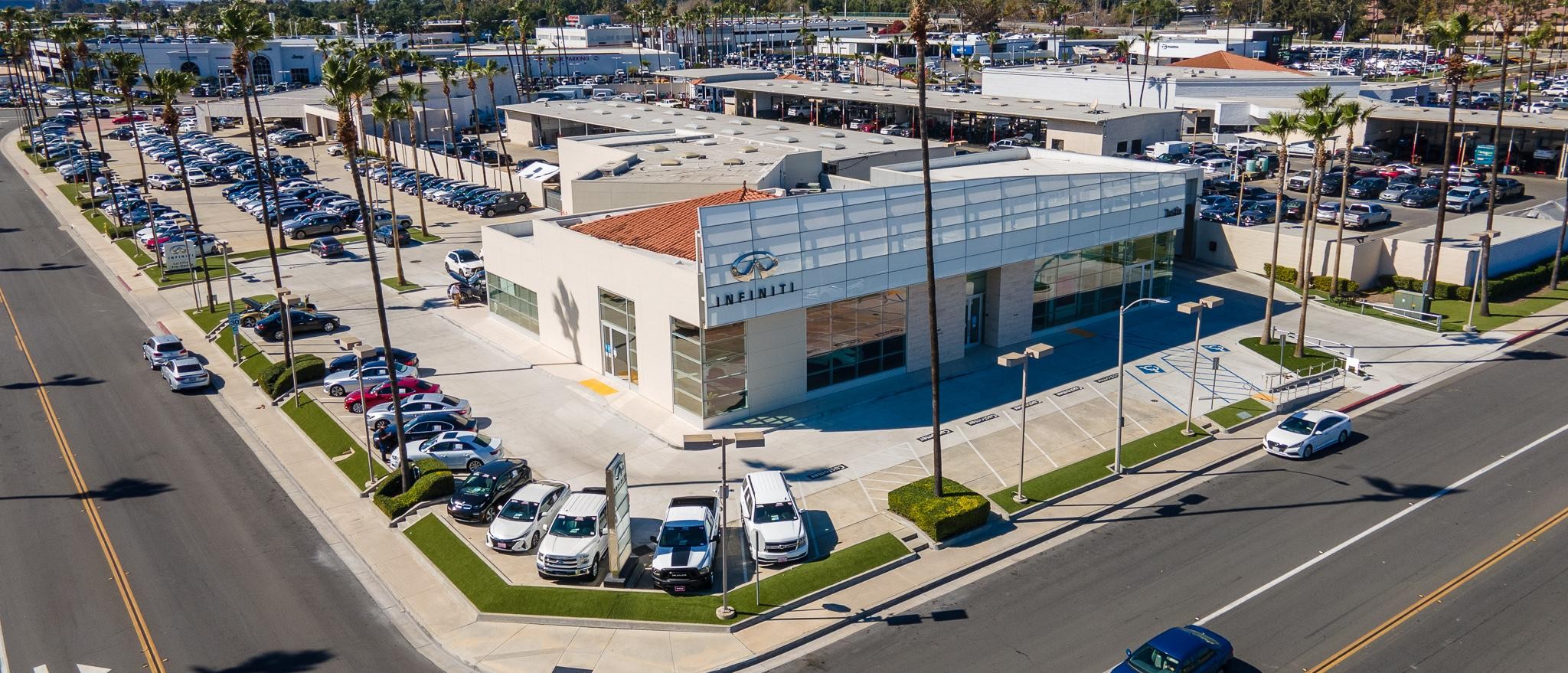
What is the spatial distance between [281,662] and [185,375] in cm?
2533

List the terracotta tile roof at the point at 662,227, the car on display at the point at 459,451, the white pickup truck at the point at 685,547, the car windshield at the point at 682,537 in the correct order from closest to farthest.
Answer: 1. the white pickup truck at the point at 685,547
2. the car windshield at the point at 682,537
3. the car on display at the point at 459,451
4. the terracotta tile roof at the point at 662,227

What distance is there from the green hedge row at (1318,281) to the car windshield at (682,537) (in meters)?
39.0

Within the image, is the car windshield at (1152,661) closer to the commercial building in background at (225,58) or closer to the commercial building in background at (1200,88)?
the commercial building in background at (1200,88)

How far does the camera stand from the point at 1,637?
29031mm

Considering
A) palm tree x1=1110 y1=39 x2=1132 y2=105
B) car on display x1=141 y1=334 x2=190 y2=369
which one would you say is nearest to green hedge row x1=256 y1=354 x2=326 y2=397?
car on display x1=141 y1=334 x2=190 y2=369

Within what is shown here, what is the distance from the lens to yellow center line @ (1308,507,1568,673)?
27625 millimetres

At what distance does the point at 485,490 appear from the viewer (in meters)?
36.0

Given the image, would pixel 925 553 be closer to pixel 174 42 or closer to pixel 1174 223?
pixel 1174 223

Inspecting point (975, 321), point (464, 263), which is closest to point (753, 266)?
point (975, 321)

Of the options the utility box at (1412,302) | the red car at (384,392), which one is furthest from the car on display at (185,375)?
the utility box at (1412,302)

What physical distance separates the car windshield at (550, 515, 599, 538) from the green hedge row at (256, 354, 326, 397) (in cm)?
1978

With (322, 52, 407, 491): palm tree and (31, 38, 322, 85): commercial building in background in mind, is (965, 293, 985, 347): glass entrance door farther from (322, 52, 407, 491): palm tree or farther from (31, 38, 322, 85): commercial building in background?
(31, 38, 322, 85): commercial building in background

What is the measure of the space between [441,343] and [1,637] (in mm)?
27092

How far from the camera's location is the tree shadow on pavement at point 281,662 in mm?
27625
